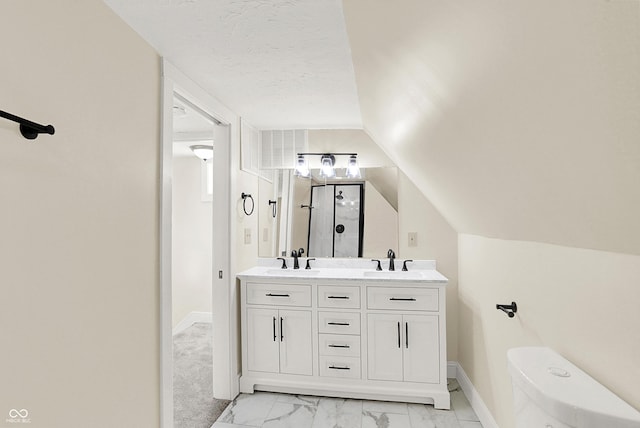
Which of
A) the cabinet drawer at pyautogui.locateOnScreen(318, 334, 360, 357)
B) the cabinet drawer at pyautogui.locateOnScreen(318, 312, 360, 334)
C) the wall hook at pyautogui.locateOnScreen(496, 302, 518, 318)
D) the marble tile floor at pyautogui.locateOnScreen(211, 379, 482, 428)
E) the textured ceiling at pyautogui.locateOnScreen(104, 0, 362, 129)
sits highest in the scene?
the textured ceiling at pyautogui.locateOnScreen(104, 0, 362, 129)

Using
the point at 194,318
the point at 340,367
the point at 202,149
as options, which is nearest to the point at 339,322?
the point at 340,367

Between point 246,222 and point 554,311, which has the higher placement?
point 246,222

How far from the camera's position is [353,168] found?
298cm

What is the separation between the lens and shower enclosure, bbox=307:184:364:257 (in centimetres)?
293

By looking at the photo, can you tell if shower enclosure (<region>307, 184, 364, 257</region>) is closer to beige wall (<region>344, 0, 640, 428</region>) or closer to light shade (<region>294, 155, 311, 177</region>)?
light shade (<region>294, 155, 311, 177</region>)

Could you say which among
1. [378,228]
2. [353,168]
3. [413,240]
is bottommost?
[413,240]

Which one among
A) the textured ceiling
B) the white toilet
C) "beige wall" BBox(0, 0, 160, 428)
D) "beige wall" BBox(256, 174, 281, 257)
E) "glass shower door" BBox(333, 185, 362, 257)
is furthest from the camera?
"beige wall" BBox(256, 174, 281, 257)

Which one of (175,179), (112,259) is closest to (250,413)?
(112,259)

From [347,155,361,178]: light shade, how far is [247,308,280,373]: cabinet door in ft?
4.57

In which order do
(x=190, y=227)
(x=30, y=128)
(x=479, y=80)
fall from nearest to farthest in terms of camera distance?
(x=479, y=80)
(x=30, y=128)
(x=190, y=227)

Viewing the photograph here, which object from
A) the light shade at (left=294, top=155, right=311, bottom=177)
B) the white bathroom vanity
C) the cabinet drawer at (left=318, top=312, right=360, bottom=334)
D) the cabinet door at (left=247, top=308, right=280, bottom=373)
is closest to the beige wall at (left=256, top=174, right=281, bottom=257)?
the light shade at (left=294, top=155, right=311, bottom=177)

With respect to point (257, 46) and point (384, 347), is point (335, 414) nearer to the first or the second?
point (384, 347)

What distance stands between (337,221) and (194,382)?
1.84m

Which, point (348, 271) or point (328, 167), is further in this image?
point (328, 167)
